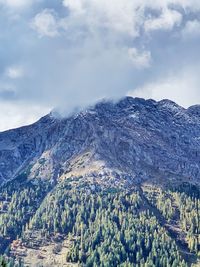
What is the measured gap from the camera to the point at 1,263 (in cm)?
15312
